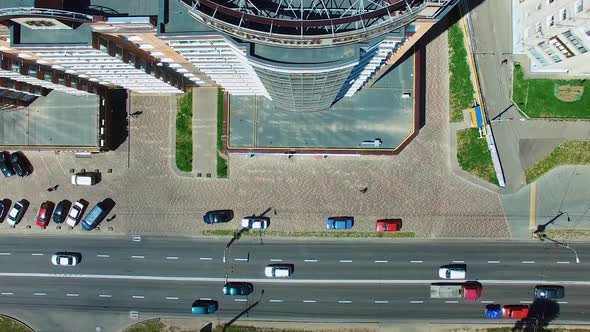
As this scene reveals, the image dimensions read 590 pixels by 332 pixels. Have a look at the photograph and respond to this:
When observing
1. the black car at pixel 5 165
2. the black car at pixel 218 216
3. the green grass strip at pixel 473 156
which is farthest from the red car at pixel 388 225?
the black car at pixel 5 165

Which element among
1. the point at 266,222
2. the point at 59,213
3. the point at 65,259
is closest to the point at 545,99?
the point at 266,222

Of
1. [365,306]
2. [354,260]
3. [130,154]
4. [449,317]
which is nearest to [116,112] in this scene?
[130,154]

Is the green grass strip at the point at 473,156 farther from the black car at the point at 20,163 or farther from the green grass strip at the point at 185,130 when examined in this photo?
the black car at the point at 20,163

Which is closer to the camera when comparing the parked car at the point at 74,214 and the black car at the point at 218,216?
the black car at the point at 218,216

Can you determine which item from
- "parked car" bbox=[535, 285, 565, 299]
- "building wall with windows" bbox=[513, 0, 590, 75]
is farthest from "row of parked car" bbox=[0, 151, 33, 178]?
"parked car" bbox=[535, 285, 565, 299]

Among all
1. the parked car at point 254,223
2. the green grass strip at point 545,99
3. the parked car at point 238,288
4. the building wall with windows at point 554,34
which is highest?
the building wall with windows at point 554,34

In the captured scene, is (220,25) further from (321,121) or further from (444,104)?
(444,104)
